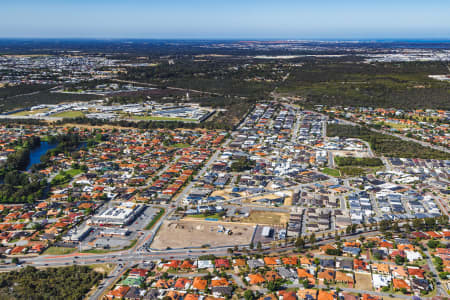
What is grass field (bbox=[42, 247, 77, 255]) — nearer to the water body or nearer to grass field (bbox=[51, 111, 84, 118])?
the water body

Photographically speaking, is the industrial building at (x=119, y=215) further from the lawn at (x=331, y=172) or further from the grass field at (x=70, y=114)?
the grass field at (x=70, y=114)

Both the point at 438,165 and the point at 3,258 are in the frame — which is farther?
the point at 438,165

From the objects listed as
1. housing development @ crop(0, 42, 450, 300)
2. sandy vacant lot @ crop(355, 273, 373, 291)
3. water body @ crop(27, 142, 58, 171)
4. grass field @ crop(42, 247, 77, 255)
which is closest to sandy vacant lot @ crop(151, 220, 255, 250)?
housing development @ crop(0, 42, 450, 300)

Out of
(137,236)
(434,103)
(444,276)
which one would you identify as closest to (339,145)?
(444,276)

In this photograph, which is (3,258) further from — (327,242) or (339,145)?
(339,145)

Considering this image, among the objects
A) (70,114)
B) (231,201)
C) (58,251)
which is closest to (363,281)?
(231,201)

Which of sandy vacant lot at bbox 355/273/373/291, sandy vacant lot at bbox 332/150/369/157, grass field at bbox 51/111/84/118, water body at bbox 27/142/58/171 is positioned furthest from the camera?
grass field at bbox 51/111/84/118
